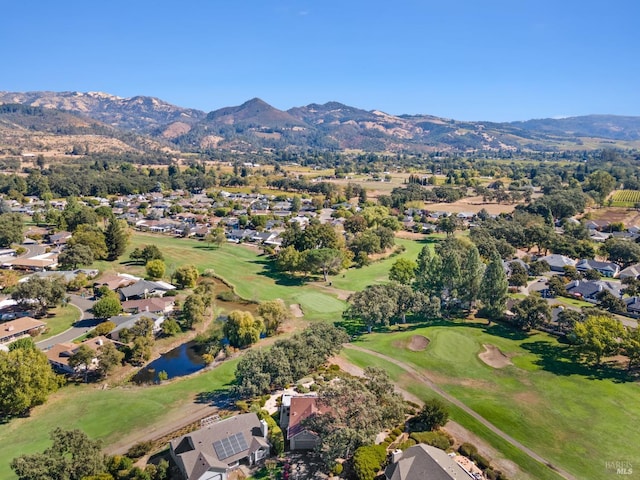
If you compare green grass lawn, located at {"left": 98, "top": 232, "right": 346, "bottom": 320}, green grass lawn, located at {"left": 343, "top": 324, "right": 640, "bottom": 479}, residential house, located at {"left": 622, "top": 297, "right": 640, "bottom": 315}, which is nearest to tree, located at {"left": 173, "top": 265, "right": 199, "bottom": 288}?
green grass lawn, located at {"left": 98, "top": 232, "right": 346, "bottom": 320}

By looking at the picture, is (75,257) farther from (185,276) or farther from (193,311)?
(193,311)

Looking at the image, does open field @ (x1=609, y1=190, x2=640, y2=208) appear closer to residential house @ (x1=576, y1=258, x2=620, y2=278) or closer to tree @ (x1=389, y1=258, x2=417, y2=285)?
residential house @ (x1=576, y1=258, x2=620, y2=278)

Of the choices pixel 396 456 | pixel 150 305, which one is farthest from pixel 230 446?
pixel 150 305

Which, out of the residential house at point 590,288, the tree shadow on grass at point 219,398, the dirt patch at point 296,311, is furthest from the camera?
the residential house at point 590,288

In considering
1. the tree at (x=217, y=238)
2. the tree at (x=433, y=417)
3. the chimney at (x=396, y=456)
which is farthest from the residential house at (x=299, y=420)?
the tree at (x=217, y=238)

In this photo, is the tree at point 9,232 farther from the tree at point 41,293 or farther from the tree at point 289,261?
the tree at point 289,261
